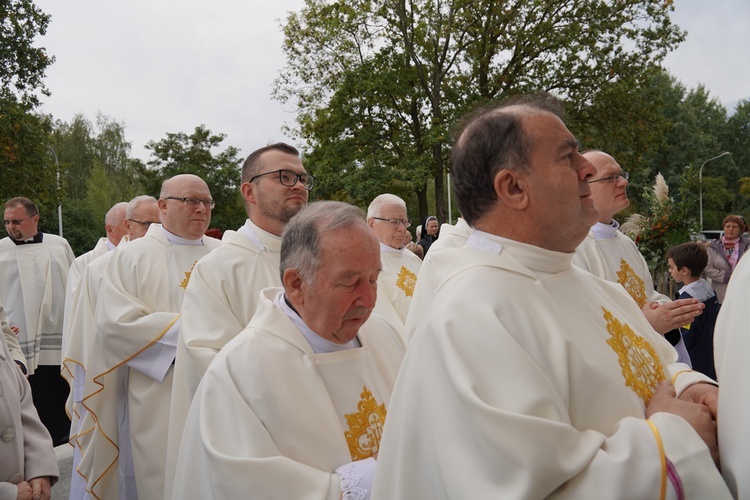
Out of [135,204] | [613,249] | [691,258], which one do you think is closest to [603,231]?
[613,249]

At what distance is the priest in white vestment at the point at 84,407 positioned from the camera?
468cm

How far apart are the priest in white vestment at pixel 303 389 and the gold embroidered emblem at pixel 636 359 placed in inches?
34.4

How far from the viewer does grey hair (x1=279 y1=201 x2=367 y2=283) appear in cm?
250

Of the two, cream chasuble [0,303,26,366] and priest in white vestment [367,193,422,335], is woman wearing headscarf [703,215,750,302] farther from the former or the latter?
cream chasuble [0,303,26,366]

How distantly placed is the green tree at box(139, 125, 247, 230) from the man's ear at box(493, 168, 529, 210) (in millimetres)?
33322

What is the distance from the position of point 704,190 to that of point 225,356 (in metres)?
49.2

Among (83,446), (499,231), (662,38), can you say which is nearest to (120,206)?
(83,446)

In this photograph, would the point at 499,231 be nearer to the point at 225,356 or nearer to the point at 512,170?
the point at 512,170

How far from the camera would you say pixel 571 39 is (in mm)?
20281

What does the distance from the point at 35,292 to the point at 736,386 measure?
27.1ft

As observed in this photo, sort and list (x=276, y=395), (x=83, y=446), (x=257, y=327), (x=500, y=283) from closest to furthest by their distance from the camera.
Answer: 1. (x=500, y=283)
2. (x=276, y=395)
3. (x=257, y=327)
4. (x=83, y=446)

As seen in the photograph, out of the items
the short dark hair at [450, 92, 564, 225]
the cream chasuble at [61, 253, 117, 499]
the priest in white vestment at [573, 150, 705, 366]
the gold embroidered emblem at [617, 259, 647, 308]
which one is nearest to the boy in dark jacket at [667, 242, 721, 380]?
the priest in white vestment at [573, 150, 705, 366]

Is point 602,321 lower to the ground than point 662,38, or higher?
lower

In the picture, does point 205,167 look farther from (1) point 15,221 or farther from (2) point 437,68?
(1) point 15,221
